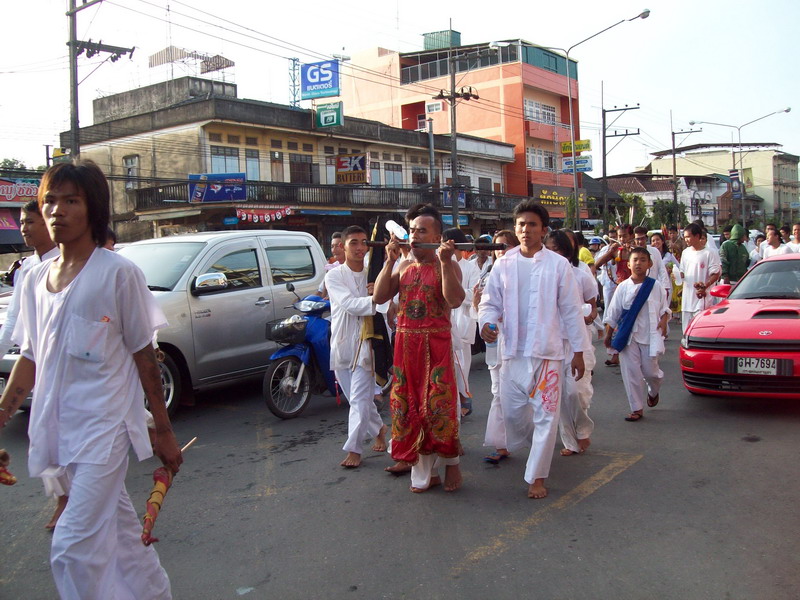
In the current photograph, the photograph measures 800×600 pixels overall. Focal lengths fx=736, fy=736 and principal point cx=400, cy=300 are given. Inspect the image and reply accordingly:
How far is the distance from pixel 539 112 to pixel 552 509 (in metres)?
50.5

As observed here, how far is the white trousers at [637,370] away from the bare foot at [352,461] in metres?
2.74

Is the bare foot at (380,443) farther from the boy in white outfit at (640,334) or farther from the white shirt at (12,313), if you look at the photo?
the white shirt at (12,313)

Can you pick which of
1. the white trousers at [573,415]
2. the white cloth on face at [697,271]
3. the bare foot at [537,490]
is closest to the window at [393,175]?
the white cloth on face at [697,271]

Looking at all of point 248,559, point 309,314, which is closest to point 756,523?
point 248,559

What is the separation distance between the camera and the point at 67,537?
2.55 m

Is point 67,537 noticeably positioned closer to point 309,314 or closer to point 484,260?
point 309,314

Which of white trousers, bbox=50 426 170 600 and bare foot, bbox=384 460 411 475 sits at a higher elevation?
white trousers, bbox=50 426 170 600

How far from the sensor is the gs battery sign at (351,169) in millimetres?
34750

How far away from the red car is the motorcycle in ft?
11.7

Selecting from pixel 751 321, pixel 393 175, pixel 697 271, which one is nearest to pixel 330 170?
pixel 393 175

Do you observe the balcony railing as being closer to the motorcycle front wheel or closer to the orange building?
the orange building

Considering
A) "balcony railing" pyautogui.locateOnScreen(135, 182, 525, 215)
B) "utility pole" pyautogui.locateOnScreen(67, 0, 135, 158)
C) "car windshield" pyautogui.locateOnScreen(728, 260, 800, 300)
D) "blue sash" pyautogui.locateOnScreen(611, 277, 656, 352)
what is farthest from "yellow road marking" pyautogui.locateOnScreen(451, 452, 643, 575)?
"balcony railing" pyautogui.locateOnScreen(135, 182, 525, 215)

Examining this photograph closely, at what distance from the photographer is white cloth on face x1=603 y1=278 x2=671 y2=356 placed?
683cm

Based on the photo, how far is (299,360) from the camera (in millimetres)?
7371
